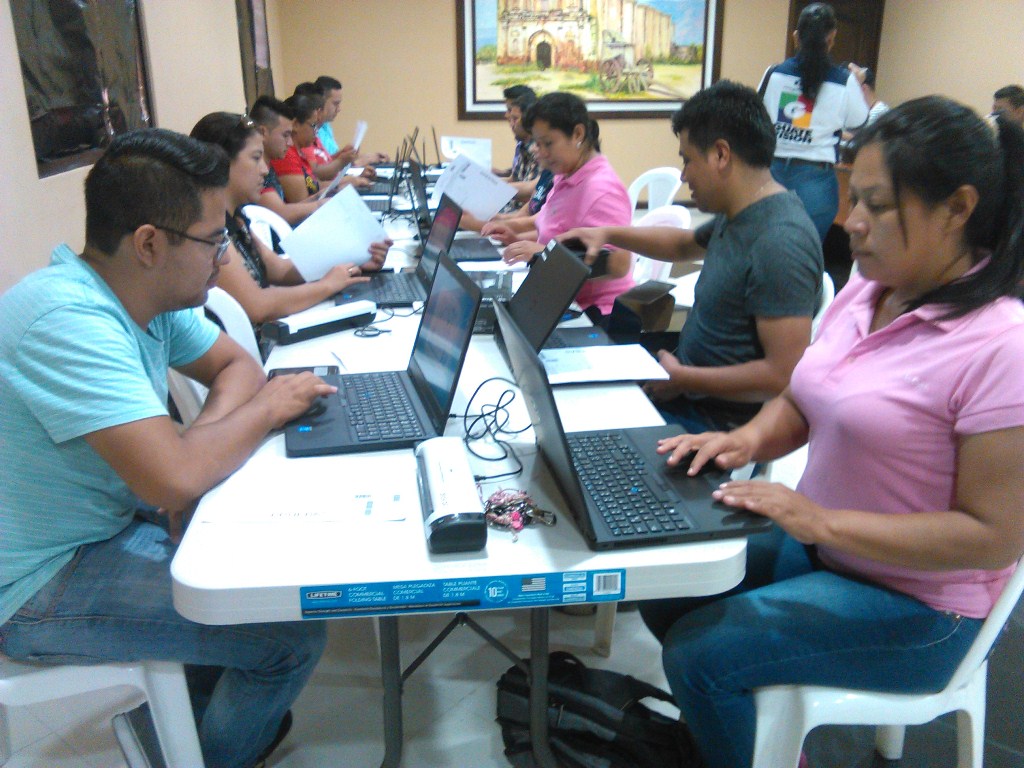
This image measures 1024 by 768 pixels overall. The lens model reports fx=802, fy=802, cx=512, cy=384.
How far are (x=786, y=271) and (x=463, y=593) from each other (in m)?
1.06

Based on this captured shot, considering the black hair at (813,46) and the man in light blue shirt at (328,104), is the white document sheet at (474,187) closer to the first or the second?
the black hair at (813,46)

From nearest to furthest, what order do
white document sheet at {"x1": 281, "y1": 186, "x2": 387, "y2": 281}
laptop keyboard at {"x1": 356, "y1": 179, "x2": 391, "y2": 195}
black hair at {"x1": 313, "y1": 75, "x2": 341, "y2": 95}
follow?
white document sheet at {"x1": 281, "y1": 186, "x2": 387, "y2": 281}, laptop keyboard at {"x1": 356, "y1": 179, "x2": 391, "y2": 195}, black hair at {"x1": 313, "y1": 75, "x2": 341, "y2": 95}

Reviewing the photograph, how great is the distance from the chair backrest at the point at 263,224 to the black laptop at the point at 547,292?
1128 millimetres

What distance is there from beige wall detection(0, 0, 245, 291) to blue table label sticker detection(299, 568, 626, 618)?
1476 mm

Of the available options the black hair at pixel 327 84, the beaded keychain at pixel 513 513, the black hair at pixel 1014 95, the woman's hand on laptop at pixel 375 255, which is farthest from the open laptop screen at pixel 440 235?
the black hair at pixel 327 84

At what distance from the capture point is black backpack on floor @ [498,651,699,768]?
148 centimetres

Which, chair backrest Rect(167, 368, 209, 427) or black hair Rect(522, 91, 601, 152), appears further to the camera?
black hair Rect(522, 91, 601, 152)

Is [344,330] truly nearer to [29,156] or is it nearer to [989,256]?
[29,156]

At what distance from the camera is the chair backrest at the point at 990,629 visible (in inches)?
44.4

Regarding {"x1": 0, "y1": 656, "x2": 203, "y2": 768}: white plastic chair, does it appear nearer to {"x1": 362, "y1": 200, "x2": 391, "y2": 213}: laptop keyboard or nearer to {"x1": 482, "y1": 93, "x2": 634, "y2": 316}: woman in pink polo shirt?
{"x1": 482, "y1": 93, "x2": 634, "y2": 316}: woman in pink polo shirt

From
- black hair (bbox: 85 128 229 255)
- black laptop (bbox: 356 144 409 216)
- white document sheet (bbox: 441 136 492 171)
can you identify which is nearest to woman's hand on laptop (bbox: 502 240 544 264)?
black laptop (bbox: 356 144 409 216)

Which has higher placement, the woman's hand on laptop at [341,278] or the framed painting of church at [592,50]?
the framed painting of church at [592,50]

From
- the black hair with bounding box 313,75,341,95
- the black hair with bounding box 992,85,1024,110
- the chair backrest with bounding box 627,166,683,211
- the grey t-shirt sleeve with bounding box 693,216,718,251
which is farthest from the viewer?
the black hair with bounding box 313,75,341,95

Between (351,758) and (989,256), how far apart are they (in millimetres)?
1447
